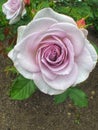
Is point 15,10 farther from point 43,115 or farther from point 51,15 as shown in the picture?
point 43,115

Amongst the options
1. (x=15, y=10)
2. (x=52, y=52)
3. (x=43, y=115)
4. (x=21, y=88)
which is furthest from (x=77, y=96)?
(x=43, y=115)

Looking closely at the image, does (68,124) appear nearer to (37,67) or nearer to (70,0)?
(70,0)

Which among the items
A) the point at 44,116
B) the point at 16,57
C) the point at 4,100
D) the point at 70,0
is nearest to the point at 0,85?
the point at 4,100

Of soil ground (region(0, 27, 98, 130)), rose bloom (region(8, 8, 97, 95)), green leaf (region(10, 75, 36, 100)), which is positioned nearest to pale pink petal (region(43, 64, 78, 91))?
rose bloom (region(8, 8, 97, 95))

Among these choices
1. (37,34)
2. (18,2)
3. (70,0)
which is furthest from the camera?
(70,0)

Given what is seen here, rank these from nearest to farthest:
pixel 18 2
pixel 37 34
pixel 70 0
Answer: pixel 37 34 < pixel 18 2 < pixel 70 0
